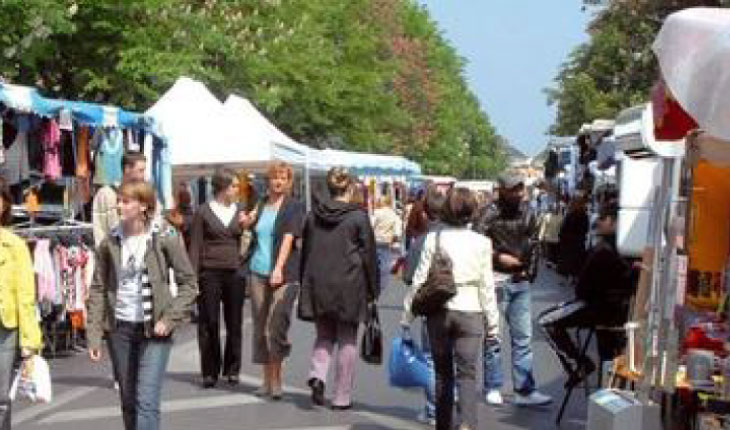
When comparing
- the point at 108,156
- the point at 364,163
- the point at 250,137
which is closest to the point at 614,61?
the point at 364,163

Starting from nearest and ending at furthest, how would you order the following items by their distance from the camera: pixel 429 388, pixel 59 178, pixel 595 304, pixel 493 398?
pixel 429 388
pixel 595 304
pixel 493 398
pixel 59 178

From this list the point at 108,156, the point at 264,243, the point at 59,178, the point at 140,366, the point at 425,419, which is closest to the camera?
the point at 140,366

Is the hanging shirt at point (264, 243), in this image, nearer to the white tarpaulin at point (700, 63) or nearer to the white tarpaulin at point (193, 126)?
the white tarpaulin at point (700, 63)

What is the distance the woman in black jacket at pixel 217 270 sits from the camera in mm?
12406

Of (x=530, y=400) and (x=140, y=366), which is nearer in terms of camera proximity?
(x=140, y=366)

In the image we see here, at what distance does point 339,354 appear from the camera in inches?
438

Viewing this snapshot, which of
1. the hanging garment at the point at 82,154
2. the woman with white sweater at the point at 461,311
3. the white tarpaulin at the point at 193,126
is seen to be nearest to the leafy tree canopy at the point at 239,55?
the white tarpaulin at the point at 193,126

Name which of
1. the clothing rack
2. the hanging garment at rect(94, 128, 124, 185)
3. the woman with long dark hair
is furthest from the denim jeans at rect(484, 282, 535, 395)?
the hanging garment at rect(94, 128, 124, 185)

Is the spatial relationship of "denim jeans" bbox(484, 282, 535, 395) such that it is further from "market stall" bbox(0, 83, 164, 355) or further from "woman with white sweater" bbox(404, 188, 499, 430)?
"market stall" bbox(0, 83, 164, 355)

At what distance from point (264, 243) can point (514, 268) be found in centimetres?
213

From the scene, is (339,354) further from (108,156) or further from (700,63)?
(700,63)

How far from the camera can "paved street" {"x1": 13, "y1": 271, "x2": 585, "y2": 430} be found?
415 inches

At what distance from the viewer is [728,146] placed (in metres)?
6.36

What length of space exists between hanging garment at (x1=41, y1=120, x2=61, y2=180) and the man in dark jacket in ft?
20.8
